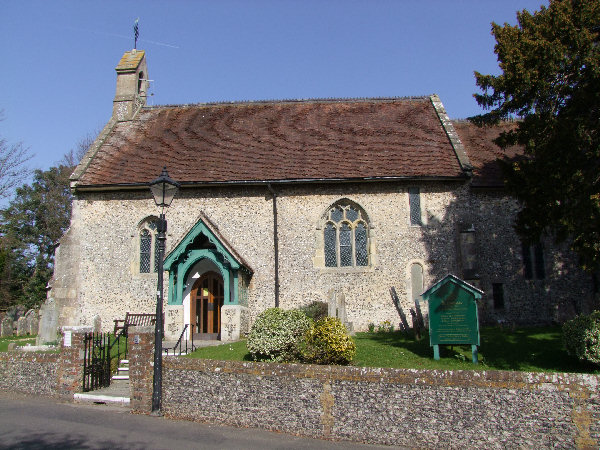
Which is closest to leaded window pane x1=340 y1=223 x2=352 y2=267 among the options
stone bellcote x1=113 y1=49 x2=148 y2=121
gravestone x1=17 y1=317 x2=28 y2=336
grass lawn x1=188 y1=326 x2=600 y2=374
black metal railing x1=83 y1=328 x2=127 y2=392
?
grass lawn x1=188 y1=326 x2=600 y2=374

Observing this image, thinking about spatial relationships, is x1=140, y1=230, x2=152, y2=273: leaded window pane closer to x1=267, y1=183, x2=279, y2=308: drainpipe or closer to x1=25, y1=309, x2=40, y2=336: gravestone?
x1=267, y1=183, x2=279, y2=308: drainpipe

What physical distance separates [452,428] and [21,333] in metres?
25.7

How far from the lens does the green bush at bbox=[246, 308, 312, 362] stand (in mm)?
11328

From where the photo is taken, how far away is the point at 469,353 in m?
11.8

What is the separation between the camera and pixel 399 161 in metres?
19.6

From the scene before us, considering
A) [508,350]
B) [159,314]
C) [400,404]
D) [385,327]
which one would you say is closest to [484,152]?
[385,327]

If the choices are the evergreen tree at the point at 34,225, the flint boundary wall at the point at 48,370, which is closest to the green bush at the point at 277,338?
the flint boundary wall at the point at 48,370

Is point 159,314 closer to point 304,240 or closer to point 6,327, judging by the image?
point 304,240

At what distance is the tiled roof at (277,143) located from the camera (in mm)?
19484

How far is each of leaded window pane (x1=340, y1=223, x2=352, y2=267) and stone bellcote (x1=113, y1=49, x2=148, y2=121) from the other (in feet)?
42.2

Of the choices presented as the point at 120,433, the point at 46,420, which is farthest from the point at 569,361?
the point at 46,420

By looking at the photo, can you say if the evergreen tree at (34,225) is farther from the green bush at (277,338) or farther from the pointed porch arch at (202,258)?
the green bush at (277,338)

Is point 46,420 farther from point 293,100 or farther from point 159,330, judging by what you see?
point 293,100

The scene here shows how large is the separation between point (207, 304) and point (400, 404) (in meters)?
11.5
